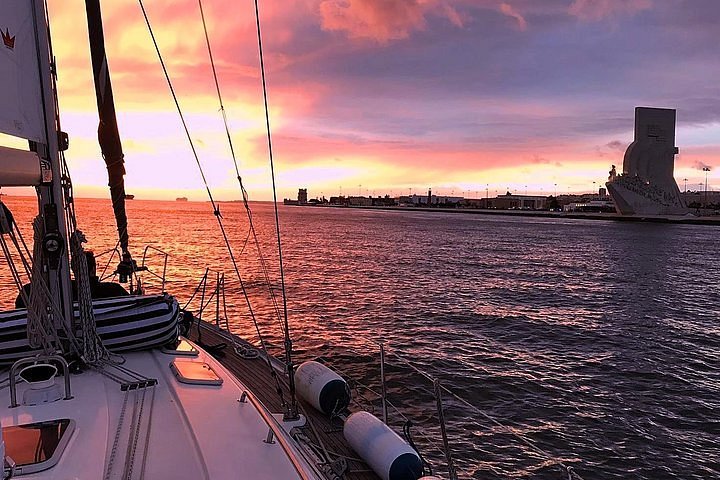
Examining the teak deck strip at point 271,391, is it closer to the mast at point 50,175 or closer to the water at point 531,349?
the water at point 531,349

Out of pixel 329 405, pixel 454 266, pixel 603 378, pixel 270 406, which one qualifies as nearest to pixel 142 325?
pixel 270 406

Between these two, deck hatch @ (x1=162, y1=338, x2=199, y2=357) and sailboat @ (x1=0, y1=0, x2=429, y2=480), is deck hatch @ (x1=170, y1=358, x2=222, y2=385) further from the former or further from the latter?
deck hatch @ (x1=162, y1=338, x2=199, y2=357)

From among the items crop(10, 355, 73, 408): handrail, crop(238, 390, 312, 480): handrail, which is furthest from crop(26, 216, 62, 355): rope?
crop(238, 390, 312, 480): handrail

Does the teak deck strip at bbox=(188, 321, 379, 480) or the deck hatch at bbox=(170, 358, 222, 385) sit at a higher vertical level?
the deck hatch at bbox=(170, 358, 222, 385)

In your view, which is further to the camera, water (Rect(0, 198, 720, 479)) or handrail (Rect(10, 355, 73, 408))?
water (Rect(0, 198, 720, 479))

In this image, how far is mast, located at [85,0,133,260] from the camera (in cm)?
866

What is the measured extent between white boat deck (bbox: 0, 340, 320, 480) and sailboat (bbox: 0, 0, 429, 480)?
0.6 inches

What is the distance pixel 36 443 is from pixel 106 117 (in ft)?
20.8

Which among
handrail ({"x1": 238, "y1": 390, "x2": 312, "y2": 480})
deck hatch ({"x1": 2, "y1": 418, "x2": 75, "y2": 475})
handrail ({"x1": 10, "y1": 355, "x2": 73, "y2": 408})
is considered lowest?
handrail ({"x1": 238, "y1": 390, "x2": 312, "y2": 480})

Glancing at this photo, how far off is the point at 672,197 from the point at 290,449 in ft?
527

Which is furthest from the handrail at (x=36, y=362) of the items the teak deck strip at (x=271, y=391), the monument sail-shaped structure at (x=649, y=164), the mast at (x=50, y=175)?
the monument sail-shaped structure at (x=649, y=164)

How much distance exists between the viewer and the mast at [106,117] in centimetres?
866

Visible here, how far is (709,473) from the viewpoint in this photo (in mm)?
10688

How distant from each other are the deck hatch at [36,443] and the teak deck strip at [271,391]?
255cm
